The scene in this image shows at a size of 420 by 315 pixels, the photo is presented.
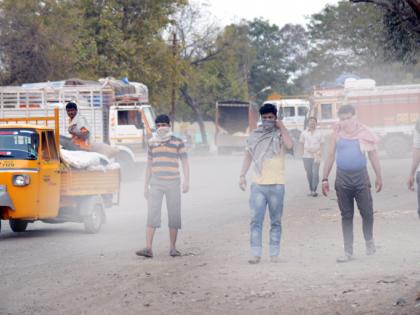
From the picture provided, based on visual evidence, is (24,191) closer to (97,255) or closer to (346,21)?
(97,255)

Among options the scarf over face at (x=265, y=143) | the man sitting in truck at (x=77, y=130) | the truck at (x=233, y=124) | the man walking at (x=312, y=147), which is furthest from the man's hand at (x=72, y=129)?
the truck at (x=233, y=124)

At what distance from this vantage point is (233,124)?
197 feet

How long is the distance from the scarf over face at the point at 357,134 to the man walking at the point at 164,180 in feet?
6.85

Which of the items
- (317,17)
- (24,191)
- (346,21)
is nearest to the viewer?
(24,191)

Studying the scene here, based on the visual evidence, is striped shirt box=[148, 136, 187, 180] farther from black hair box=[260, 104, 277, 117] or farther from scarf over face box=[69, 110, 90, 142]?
scarf over face box=[69, 110, 90, 142]

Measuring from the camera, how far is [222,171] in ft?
132

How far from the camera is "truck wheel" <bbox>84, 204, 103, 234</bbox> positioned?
53.9 ft

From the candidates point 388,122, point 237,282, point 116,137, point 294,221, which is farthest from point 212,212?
point 388,122

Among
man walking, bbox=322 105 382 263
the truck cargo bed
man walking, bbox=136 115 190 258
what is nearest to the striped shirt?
man walking, bbox=136 115 190 258

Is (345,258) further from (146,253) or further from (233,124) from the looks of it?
(233,124)

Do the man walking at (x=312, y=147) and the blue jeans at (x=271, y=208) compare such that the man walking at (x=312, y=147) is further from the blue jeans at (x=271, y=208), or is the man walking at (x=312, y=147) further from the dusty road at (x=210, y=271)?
the blue jeans at (x=271, y=208)

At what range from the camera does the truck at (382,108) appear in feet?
144

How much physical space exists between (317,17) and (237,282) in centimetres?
7114

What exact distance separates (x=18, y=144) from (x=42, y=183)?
691 millimetres
